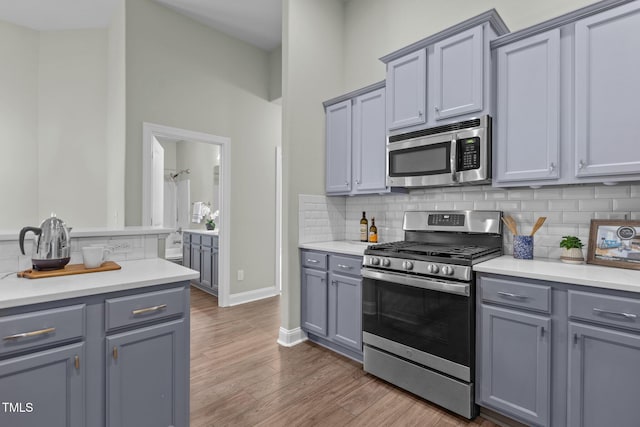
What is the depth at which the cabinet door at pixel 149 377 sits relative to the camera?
57.2 inches

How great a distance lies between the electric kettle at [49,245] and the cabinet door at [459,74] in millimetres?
2462

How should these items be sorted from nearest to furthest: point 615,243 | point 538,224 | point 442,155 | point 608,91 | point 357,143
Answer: point 608,91 < point 615,243 < point 538,224 < point 442,155 < point 357,143

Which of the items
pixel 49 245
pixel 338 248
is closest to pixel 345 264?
pixel 338 248

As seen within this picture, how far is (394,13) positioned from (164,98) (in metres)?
2.57

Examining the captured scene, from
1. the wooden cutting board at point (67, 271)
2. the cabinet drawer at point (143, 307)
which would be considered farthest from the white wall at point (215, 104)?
the cabinet drawer at point (143, 307)

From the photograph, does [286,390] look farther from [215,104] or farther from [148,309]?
[215,104]

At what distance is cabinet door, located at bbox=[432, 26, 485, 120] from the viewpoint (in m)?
2.15

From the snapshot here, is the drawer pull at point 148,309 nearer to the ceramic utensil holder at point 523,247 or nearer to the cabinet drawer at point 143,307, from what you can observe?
the cabinet drawer at point 143,307

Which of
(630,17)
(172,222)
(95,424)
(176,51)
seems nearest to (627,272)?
(630,17)

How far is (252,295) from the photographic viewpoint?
4.38m

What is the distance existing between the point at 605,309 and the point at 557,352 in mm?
325

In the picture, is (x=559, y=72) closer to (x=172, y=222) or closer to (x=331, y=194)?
(x=331, y=194)

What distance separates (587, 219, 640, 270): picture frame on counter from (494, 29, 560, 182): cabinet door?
414 millimetres

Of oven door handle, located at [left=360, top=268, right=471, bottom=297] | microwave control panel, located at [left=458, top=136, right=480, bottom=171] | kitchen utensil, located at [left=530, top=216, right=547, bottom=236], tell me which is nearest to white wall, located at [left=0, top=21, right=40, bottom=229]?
oven door handle, located at [left=360, top=268, right=471, bottom=297]
